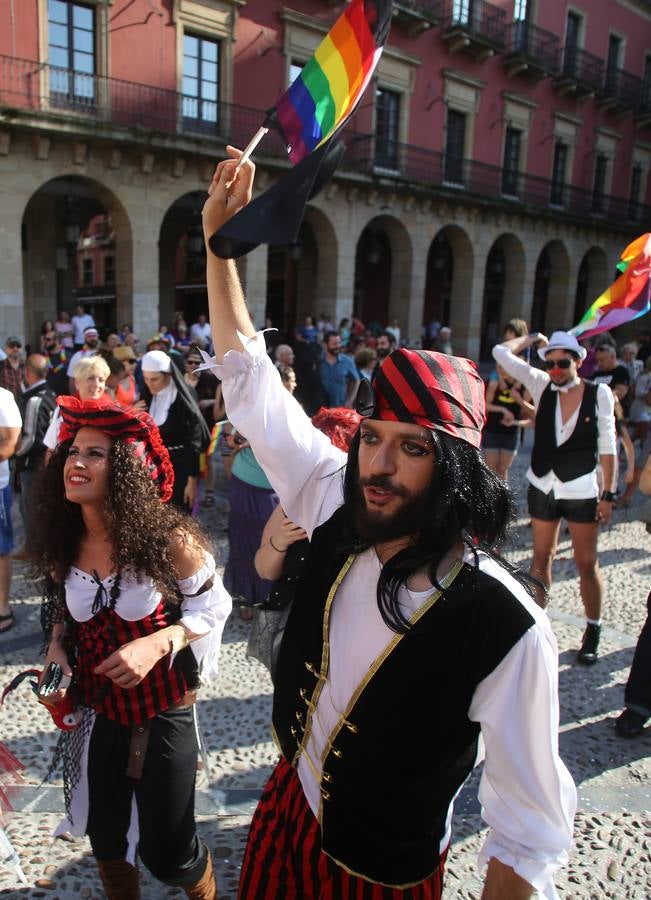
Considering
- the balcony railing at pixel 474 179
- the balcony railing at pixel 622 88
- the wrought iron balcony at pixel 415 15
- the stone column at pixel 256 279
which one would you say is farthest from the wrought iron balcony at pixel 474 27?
the stone column at pixel 256 279

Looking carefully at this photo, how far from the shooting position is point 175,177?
14.8 m

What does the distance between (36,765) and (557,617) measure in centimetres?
336

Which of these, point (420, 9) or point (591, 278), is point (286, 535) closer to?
point (420, 9)

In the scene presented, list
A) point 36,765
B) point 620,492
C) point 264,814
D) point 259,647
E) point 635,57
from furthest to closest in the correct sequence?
point 635,57
point 620,492
point 36,765
point 259,647
point 264,814

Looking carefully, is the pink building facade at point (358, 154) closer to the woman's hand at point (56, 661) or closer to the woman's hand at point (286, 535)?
the woman's hand at point (286, 535)

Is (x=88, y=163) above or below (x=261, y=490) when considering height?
above

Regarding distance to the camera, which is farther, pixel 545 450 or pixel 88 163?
pixel 88 163

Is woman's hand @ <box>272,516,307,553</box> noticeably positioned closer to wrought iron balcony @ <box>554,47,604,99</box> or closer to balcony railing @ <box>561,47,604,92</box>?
wrought iron balcony @ <box>554,47,604,99</box>

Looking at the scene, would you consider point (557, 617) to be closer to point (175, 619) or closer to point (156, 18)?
point (175, 619)

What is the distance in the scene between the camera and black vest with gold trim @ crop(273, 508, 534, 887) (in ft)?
4.08

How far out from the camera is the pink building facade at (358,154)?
13344 millimetres

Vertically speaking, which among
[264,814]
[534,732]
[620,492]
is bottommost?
[620,492]

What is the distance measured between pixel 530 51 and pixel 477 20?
8.91 ft

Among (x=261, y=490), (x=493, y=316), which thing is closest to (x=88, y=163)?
(x=261, y=490)
